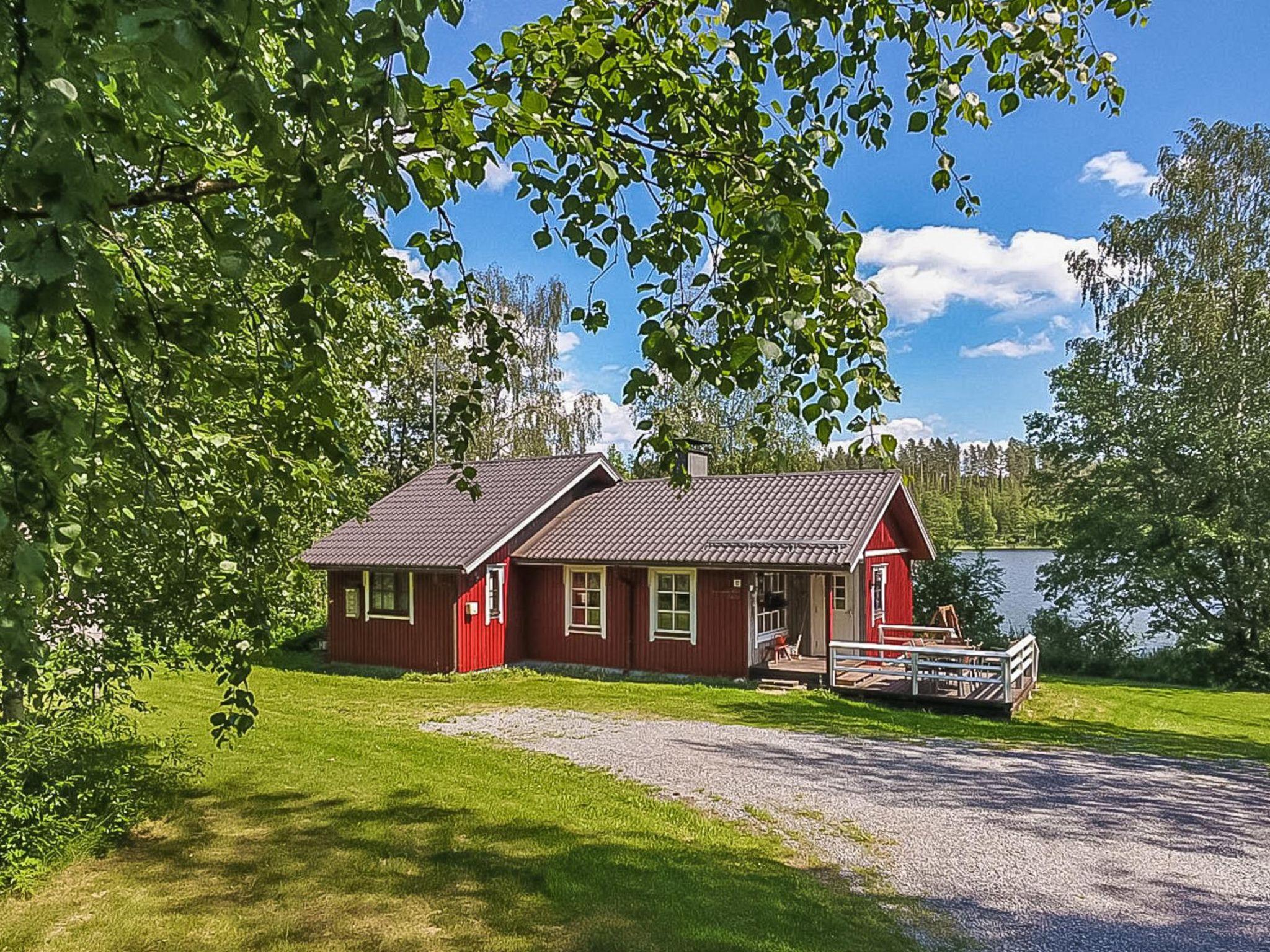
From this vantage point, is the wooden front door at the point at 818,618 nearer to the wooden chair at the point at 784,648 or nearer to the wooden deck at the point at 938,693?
the wooden chair at the point at 784,648

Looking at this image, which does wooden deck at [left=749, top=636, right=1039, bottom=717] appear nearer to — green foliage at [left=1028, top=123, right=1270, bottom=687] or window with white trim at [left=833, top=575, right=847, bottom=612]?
window with white trim at [left=833, top=575, right=847, bottom=612]

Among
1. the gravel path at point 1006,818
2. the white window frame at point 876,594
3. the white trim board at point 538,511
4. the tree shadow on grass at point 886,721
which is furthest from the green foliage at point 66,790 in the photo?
the white window frame at point 876,594

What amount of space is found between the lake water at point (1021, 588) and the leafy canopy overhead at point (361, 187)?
19.3 meters

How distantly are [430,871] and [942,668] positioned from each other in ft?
30.7

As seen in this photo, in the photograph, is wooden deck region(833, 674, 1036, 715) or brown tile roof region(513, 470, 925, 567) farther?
brown tile roof region(513, 470, 925, 567)

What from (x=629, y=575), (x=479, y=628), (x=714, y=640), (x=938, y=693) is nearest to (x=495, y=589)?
(x=479, y=628)

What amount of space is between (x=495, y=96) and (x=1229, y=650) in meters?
21.3

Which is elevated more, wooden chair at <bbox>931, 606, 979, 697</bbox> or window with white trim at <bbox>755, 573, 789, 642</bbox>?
window with white trim at <bbox>755, 573, 789, 642</bbox>

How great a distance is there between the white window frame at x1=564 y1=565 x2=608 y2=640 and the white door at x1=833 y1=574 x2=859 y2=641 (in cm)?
413

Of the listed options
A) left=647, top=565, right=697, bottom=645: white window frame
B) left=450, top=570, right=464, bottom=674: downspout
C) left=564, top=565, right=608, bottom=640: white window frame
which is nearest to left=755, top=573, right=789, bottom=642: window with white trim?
left=647, top=565, right=697, bottom=645: white window frame

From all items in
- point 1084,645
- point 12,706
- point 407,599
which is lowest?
point 1084,645

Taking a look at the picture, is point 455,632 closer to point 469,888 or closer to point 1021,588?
point 469,888

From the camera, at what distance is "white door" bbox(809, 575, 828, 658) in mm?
15445

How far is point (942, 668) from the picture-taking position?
12430mm
